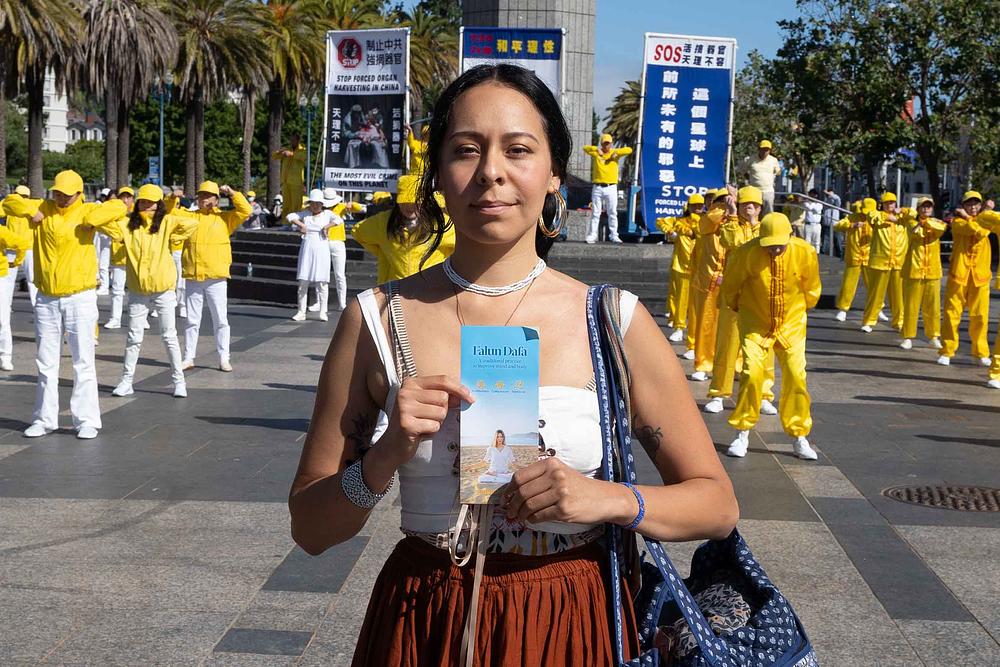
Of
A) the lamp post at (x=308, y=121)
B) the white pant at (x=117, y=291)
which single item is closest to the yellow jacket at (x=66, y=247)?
the white pant at (x=117, y=291)

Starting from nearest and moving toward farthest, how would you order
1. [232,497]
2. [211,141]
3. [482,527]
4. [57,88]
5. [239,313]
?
[482,527], [232,497], [239,313], [57,88], [211,141]

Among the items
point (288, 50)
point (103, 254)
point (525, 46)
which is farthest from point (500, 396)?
point (288, 50)

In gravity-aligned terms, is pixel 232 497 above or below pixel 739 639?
below

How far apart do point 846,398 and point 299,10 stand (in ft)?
116

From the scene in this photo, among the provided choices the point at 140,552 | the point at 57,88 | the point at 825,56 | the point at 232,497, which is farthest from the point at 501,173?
the point at 57,88

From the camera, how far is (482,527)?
215 centimetres

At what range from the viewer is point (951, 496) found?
8.08m

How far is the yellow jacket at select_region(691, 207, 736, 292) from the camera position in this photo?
13.4 metres

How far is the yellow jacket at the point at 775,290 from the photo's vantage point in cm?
924

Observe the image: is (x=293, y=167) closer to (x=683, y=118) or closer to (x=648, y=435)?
(x=683, y=118)

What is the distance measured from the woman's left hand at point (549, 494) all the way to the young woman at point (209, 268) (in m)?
11.6

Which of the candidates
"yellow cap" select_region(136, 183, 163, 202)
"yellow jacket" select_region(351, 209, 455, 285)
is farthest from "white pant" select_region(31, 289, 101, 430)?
"yellow jacket" select_region(351, 209, 455, 285)

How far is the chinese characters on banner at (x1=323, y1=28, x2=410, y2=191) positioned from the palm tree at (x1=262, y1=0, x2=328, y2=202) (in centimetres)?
1995

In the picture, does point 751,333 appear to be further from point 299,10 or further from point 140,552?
point 299,10
